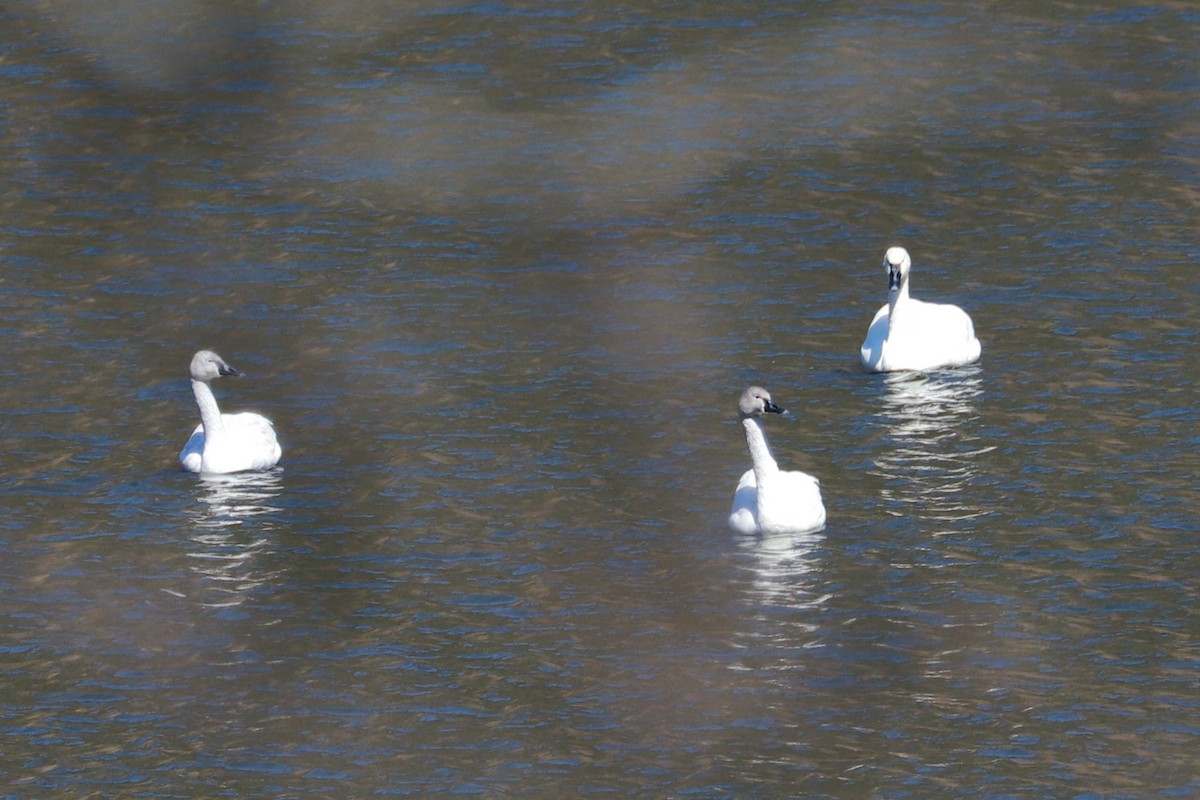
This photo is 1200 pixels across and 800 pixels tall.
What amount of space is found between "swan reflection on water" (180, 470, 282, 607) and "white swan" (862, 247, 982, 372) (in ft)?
20.1

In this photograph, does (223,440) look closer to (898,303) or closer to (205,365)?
(205,365)

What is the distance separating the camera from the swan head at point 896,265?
22359mm

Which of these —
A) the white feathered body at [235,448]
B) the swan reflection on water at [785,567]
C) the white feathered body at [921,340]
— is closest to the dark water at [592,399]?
the swan reflection on water at [785,567]

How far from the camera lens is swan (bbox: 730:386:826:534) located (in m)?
17.8

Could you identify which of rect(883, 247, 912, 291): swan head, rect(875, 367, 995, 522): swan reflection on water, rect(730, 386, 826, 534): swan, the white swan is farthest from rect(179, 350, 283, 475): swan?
rect(883, 247, 912, 291): swan head

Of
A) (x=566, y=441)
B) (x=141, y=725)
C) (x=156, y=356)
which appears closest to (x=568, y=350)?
(x=566, y=441)

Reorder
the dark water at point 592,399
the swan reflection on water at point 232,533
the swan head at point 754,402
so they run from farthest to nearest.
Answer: the swan head at point 754,402 → the swan reflection on water at point 232,533 → the dark water at point 592,399

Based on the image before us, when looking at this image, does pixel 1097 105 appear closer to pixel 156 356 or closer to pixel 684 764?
pixel 156 356

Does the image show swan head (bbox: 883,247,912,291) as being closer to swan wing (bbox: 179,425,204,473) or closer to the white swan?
the white swan

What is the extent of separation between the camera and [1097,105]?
1152 inches

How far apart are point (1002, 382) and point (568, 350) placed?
4.46 m

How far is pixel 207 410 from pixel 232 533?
2104 millimetres

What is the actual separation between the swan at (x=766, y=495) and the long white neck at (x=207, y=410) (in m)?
4.89

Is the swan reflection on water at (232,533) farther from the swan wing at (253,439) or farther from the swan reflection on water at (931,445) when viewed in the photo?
the swan reflection on water at (931,445)
